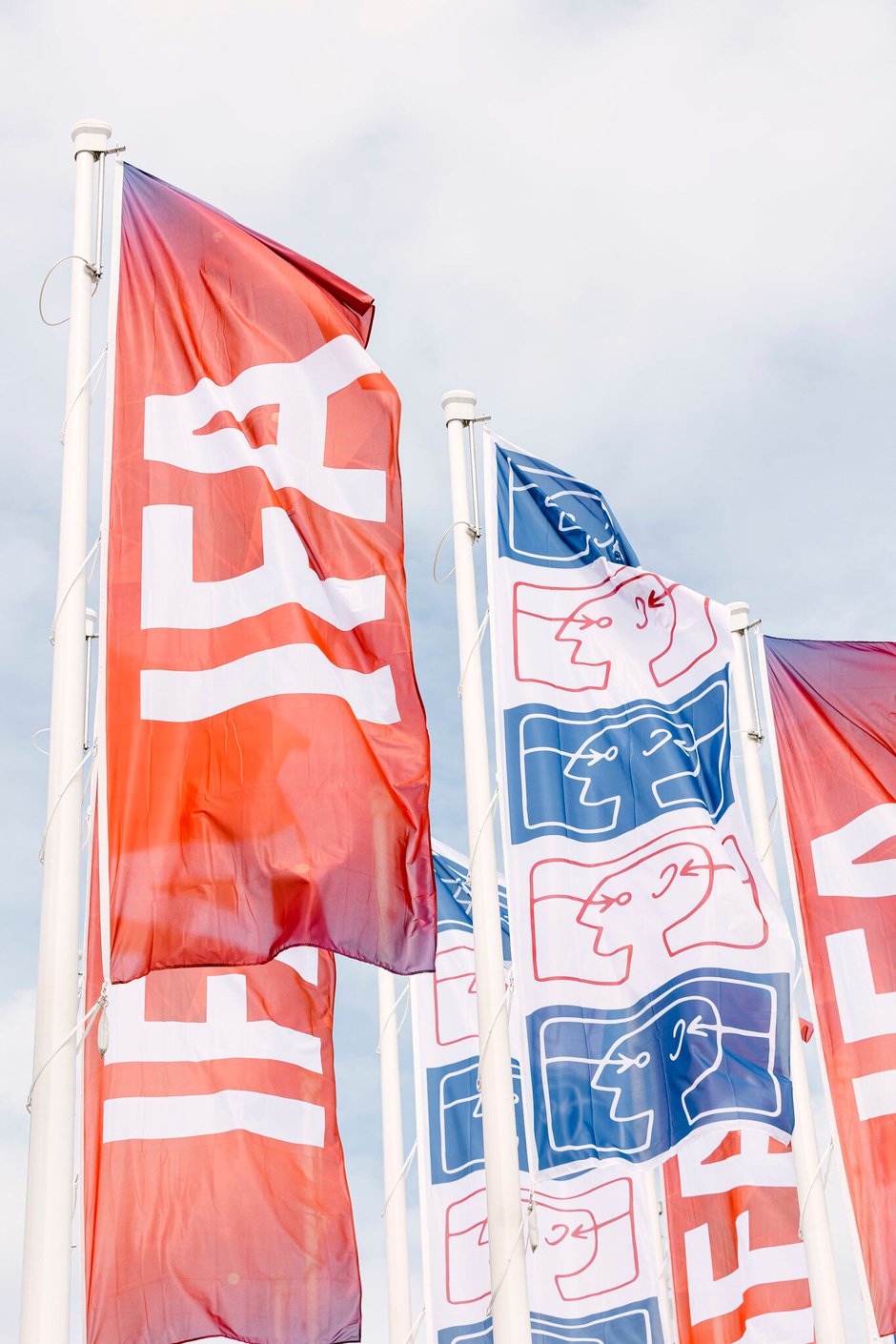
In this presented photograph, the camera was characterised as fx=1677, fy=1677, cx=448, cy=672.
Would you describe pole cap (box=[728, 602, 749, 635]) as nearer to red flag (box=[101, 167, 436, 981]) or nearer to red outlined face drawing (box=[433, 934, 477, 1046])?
red outlined face drawing (box=[433, 934, 477, 1046])

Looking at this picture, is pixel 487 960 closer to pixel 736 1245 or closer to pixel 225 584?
pixel 225 584

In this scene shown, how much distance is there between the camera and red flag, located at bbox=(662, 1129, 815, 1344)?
16.3 metres

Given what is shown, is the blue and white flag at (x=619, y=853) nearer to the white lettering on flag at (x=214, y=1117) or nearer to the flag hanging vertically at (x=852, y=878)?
the white lettering on flag at (x=214, y=1117)

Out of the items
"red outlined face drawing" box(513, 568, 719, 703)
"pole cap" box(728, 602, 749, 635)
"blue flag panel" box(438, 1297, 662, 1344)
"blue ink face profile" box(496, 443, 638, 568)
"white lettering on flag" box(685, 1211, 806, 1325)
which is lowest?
"blue flag panel" box(438, 1297, 662, 1344)

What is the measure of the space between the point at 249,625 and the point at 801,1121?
32.4 feet

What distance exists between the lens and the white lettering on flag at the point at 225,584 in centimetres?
966

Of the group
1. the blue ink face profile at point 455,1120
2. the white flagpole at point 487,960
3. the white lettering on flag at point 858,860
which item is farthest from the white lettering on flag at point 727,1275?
the white flagpole at point 487,960

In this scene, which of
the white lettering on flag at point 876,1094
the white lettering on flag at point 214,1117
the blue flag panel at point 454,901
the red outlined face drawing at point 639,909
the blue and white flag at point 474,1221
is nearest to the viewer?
the red outlined face drawing at point 639,909

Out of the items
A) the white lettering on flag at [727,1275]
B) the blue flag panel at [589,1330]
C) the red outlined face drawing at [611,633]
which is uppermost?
the red outlined face drawing at [611,633]

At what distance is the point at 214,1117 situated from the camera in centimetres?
1295

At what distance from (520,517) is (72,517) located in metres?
5.06

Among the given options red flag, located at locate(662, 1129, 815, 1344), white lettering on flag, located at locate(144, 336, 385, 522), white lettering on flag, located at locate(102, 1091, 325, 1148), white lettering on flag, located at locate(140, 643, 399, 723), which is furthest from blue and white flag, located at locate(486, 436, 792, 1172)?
red flag, located at locate(662, 1129, 815, 1344)

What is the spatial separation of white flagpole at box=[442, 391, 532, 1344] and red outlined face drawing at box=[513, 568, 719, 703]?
76 cm

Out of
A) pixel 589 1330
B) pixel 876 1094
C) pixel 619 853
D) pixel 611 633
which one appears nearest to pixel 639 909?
pixel 619 853
